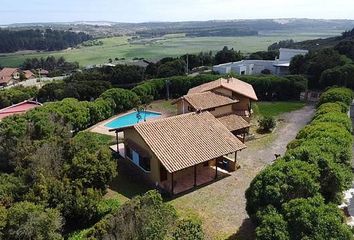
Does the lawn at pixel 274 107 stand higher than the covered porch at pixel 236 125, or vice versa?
the covered porch at pixel 236 125

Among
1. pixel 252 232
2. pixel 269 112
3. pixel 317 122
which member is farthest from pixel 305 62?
pixel 252 232

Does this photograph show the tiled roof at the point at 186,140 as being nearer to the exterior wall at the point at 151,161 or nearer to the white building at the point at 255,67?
the exterior wall at the point at 151,161

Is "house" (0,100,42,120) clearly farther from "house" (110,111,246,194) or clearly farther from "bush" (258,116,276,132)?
"bush" (258,116,276,132)

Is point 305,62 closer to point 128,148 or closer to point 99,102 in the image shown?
point 99,102

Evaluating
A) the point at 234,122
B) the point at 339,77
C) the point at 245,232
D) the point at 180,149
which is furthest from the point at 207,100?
the point at 339,77

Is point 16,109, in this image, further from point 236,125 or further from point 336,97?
point 336,97

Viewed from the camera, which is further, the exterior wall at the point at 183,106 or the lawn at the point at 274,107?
the lawn at the point at 274,107

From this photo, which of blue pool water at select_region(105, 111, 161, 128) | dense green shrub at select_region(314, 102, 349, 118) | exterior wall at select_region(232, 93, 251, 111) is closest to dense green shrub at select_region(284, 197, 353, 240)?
dense green shrub at select_region(314, 102, 349, 118)

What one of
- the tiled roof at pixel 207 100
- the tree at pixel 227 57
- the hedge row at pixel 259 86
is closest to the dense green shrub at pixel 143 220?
the tiled roof at pixel 207 100
